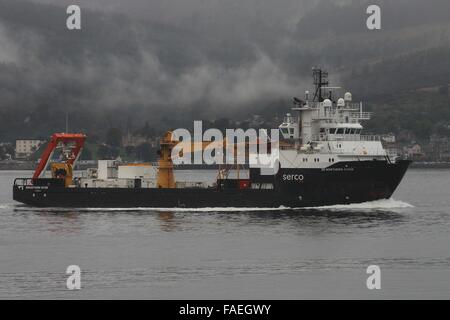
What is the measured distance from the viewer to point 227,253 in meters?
47.8

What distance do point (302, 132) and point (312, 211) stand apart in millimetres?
6904

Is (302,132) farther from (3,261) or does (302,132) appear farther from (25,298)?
(25,298)

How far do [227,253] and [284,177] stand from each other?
64.5 ft

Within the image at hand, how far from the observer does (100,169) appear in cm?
7312

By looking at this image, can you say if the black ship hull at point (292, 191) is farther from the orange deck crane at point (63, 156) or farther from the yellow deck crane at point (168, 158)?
the orange deck crane at point (63, 156)

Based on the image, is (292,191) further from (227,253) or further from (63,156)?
(63,156)

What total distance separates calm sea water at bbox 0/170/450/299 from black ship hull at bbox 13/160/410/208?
38.4 inches

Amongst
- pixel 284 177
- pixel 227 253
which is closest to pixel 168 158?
pixel 284 177

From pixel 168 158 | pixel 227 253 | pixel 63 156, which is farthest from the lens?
pixel 63 156

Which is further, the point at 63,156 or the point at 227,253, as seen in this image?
the point at 63,156

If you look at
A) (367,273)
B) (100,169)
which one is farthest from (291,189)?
(367,273)

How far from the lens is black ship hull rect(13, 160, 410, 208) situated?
217ft

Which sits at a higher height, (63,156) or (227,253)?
(63,156)

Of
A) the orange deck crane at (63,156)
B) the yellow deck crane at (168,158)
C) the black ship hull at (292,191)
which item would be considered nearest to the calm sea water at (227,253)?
the black ship hull at (292,191)
